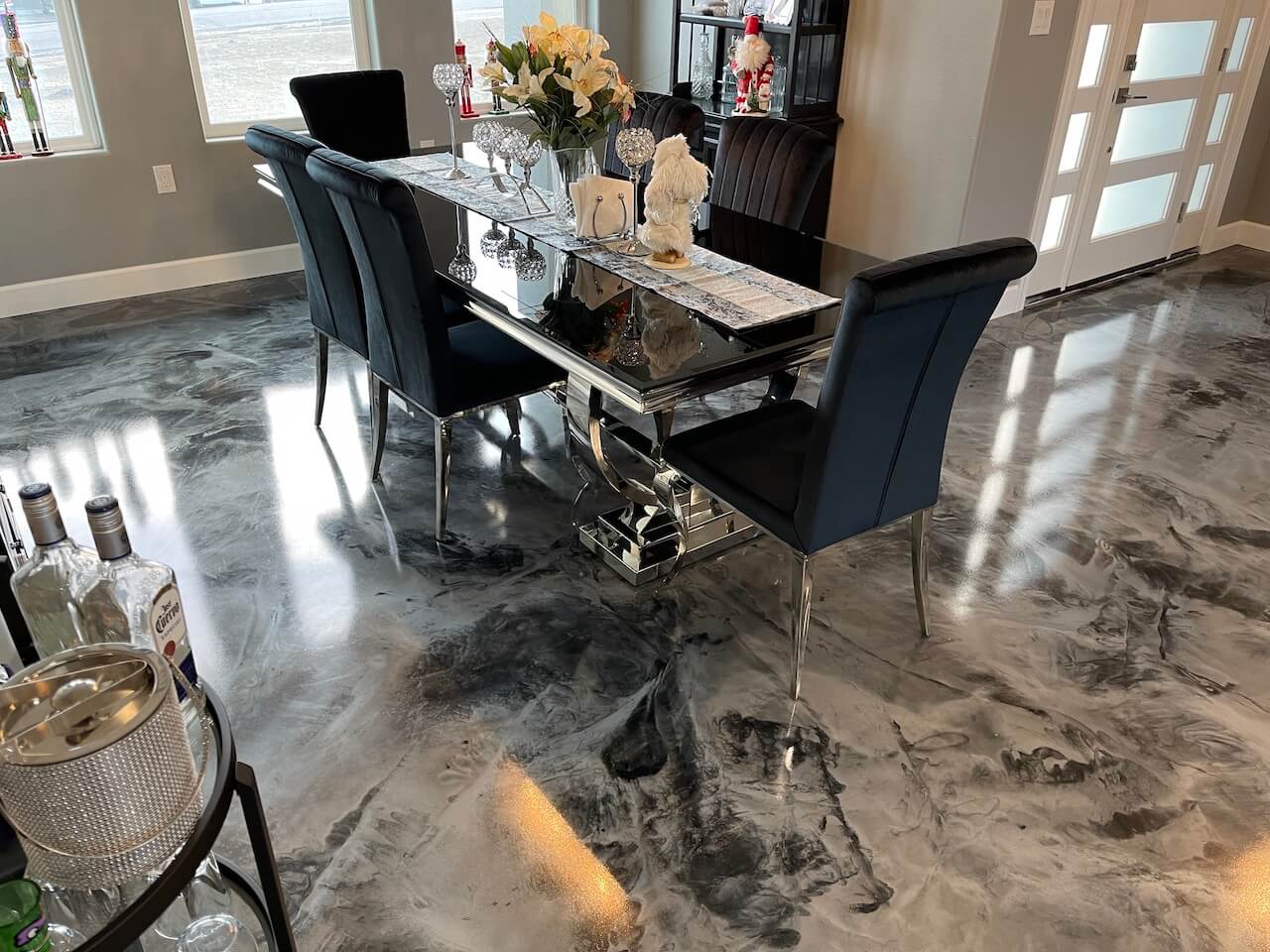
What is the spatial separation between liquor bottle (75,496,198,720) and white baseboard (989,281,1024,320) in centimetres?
414

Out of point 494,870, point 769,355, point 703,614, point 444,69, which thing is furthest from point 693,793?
point 444,69

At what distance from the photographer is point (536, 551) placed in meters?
2.68

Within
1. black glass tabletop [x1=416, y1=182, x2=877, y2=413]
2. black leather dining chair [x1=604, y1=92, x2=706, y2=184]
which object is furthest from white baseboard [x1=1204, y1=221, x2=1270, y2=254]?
black glass tabletop [x1=416, y1=182, x2=877, y2=413]

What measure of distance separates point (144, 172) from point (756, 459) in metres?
3.40

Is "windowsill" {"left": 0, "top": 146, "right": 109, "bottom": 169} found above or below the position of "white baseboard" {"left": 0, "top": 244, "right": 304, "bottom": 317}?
above

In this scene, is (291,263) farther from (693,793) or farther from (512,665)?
(693,793)

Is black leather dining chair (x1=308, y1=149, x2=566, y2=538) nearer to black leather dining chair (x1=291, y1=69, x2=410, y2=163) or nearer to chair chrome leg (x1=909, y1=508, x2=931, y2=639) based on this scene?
chair chrome leg (x1=909, y1=508, x2=931, y2=639)

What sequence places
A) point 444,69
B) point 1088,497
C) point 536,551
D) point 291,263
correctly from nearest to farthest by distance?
1. point 536,551
2. point 1088,497
3. point 444,69
4. point 291,263

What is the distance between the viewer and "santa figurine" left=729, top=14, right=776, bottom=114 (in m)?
4.18

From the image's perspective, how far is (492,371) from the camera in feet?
8.60

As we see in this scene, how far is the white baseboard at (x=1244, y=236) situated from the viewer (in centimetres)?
555

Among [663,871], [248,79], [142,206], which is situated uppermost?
[248,79]

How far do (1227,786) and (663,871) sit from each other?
120 cm

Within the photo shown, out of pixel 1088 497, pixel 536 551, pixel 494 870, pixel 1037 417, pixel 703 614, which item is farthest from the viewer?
pixel 1037 417
